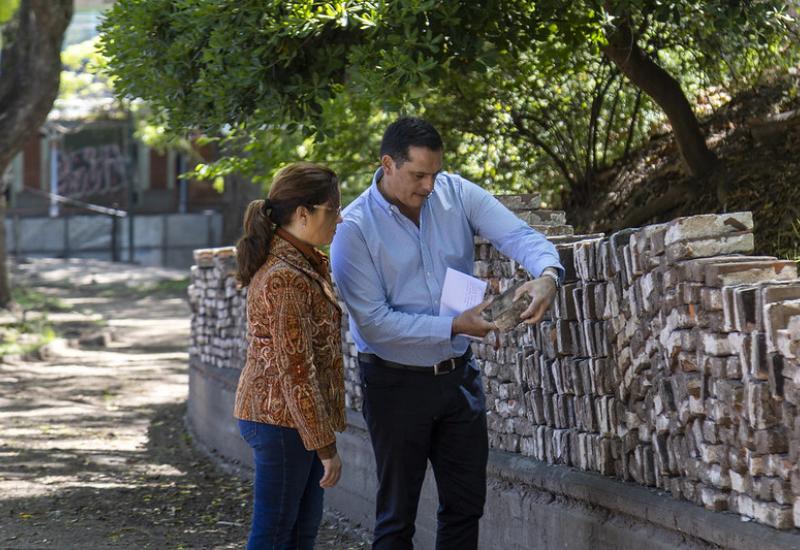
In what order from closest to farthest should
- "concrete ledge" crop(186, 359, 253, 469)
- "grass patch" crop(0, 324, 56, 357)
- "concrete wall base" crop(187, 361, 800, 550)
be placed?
"concrete wall base" crop(187, 361, 800, 550) → "concrete ledge" crop(186, 359, 253, 469) → "grass patch" crop(0, 324, 56, 357)

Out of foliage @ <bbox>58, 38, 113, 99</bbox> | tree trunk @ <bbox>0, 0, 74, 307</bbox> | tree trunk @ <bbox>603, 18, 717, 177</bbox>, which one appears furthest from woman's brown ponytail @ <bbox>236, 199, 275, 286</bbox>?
foliage @ <bbox>58, 38, 113, 99</bbox>

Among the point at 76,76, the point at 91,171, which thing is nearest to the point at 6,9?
the point at 76,76

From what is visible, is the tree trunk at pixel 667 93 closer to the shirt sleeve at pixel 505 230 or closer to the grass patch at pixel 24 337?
the shirt sleeve at pixel 505 230

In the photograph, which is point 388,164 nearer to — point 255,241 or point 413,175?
point 413,175

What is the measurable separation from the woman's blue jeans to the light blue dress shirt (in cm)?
49

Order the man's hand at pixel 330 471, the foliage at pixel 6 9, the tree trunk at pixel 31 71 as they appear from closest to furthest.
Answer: the man's hand at pixel 330 471, the tree trunk at pixel 31 71, the foliage at pixel 6 9

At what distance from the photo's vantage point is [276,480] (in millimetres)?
4754

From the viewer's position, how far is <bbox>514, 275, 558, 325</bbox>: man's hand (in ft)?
15.3

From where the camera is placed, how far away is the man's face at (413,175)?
489 cm

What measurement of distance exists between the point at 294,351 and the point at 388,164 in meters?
0.81

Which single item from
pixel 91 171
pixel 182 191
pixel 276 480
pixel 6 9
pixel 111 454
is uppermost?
pixel 91 171

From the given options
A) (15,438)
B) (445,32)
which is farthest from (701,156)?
(15,438)

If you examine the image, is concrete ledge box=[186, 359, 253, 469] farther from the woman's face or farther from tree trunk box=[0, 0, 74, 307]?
tree trunk box=[0, 0, 74, 307]

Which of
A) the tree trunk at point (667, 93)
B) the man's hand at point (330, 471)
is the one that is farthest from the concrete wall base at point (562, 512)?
the tree trunk at point (667, 93)
